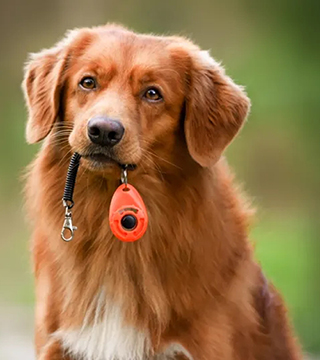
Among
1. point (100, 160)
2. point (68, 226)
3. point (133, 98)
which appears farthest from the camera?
point (68, 226)

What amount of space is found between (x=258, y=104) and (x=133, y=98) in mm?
7023

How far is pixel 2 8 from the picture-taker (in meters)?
13.2

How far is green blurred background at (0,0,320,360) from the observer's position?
10.2 metres

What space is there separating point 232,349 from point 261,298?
406mm

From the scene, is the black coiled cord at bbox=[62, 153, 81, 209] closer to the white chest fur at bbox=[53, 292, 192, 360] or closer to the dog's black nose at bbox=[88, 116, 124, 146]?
the dog's black nose at bbox=[88, 116, 124, 146]

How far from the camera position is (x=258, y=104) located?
1112cm

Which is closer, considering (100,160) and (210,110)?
(100,160)

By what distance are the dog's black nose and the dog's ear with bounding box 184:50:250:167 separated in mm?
470

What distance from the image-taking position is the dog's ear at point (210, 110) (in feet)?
14.3

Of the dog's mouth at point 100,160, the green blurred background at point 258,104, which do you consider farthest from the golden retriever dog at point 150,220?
the green blurred background at point 258,104

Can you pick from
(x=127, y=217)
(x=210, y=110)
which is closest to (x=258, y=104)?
(x=210, y=110)

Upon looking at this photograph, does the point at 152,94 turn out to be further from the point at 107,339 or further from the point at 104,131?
the point at 107,339

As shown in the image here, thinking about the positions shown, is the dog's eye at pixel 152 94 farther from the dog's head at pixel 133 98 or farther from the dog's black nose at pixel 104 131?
the dog's black nose at pixel 104 131

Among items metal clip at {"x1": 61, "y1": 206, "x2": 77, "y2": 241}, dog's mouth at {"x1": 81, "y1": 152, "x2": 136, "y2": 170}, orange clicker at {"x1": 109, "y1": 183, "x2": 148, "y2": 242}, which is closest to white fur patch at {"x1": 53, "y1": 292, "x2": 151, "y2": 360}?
metal clip at {"x1": 61, "y1": 206, "x2": 77, "y2": 241}
